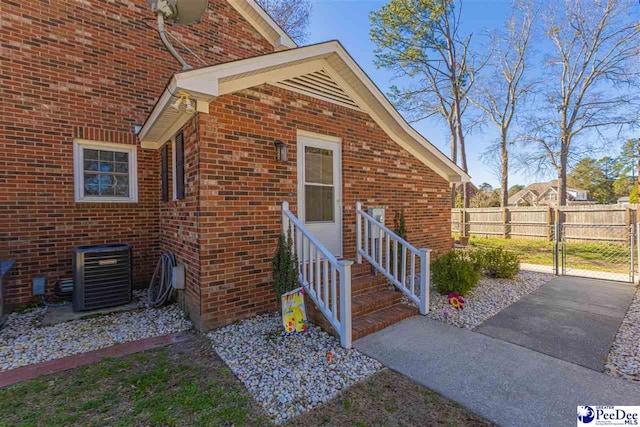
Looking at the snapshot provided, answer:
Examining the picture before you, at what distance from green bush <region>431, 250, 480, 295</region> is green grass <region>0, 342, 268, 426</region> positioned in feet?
13.2

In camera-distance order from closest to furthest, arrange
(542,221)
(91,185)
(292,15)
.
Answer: (91,185) < (292,15) < (542,221)

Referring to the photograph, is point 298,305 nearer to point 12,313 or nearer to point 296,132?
point 296,132

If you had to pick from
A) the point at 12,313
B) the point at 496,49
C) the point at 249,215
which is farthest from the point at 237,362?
the point at 496,49

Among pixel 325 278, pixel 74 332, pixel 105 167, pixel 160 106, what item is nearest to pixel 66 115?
pixel 105 167

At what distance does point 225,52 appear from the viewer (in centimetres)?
687

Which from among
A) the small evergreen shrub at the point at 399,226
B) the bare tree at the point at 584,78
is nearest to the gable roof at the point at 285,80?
the small evergreen shrub at the point at 399,226

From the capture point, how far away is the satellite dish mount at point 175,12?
3994 millimetres

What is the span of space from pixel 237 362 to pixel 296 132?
334 cm

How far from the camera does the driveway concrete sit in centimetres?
345

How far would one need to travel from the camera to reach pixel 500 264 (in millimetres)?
6719

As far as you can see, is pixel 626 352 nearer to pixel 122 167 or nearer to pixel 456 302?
pixel 456 302

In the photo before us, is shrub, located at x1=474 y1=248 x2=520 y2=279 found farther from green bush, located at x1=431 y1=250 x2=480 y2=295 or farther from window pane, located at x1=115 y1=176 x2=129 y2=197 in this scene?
window pane, located at x1=115 y1=176 x2=129 y2=197

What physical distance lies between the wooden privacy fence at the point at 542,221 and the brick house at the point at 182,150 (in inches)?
370

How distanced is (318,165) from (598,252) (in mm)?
11780
